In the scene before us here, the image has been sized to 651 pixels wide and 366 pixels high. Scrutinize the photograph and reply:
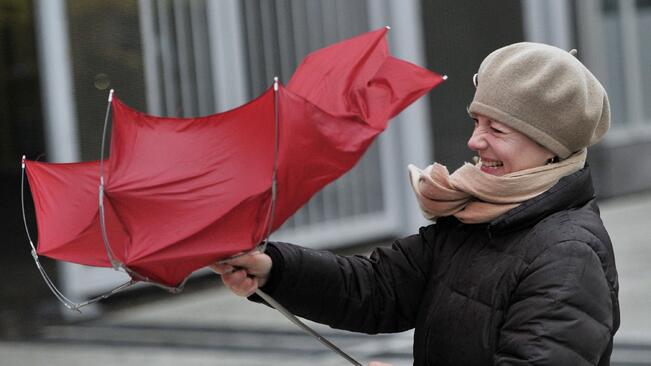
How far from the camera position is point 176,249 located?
2145 millimetres

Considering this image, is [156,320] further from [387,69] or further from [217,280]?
[387,69]

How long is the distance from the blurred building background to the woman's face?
393 cm

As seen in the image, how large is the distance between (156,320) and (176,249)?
5646mm

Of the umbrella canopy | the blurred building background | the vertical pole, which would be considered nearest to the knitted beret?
the umbrella canopy

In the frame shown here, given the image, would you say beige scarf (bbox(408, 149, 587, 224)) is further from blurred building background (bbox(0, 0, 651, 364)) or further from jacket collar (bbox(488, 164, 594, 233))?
blurred building background (bbox(0, 0, 651, 364))

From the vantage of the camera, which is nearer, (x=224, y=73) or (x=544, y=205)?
(x=544, y=205)

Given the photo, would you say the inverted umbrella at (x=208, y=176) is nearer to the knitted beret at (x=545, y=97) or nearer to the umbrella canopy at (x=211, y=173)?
the umbrella canopy at (x=211, y=173)

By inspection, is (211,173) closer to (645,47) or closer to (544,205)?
(544,205)

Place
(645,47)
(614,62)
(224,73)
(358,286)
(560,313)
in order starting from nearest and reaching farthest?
(560,313), (358,286), (224,73), (614,62), (645,47)

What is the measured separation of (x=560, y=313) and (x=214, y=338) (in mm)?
5077

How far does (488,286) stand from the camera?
7.30ft

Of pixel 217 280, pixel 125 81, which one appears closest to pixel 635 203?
pixel 217 280

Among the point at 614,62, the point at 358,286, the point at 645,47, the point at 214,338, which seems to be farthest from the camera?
the point at 645,47

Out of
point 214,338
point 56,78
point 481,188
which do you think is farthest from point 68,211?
point 56,78
